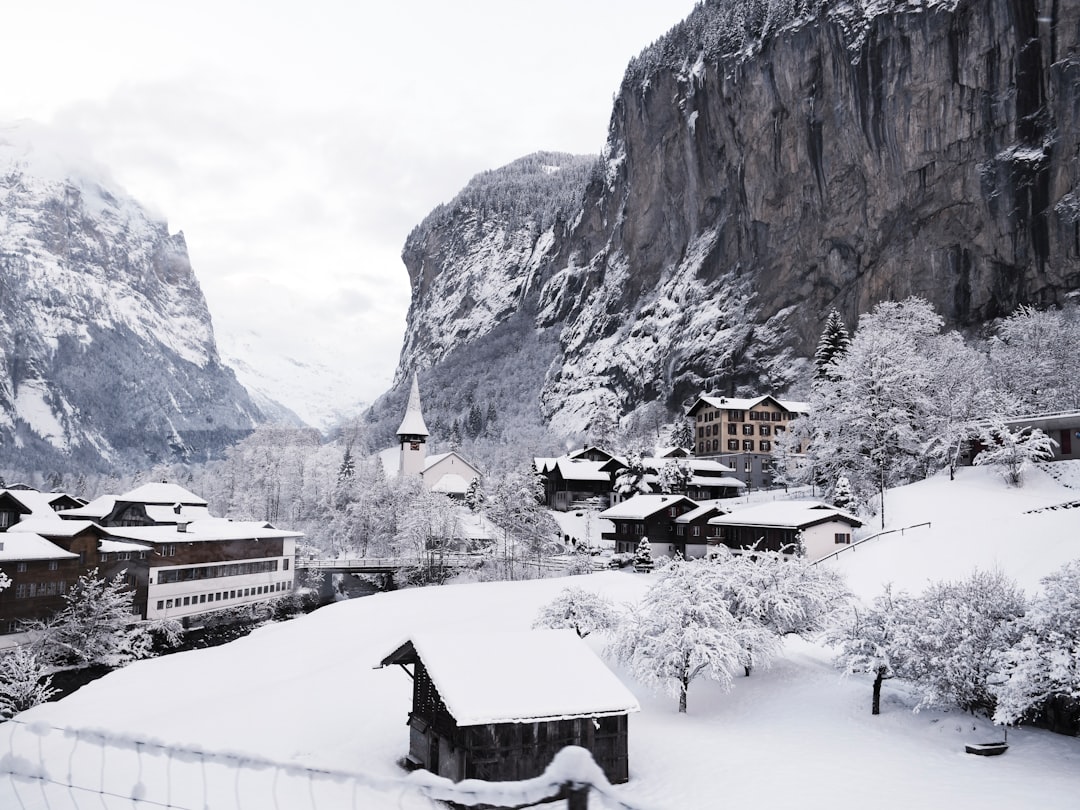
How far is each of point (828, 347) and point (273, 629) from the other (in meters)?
62.2

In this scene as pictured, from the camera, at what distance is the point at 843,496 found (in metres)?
56.5

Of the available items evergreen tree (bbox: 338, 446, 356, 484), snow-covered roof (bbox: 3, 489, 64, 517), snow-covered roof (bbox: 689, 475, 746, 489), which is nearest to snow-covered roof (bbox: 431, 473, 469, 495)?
evergreen tree (bbox: 338, 446, 356, 484)

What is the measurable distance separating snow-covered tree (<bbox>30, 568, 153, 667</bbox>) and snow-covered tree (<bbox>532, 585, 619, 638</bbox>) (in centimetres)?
2550

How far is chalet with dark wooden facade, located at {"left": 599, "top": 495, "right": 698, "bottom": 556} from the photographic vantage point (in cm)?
6506

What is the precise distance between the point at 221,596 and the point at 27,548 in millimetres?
17155

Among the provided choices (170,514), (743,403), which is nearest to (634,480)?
(743,403)

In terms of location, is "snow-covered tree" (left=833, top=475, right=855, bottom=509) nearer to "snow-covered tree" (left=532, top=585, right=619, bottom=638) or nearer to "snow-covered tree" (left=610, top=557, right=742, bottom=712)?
"snow-covered tree" (left=532, top=585, right=619, bottom=638)

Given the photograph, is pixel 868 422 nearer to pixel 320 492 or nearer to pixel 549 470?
pixel 549 470

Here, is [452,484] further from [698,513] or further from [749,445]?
[698,513]

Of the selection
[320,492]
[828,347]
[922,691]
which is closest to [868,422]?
[828,347]

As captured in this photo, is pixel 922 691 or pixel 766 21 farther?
pixel 766 21

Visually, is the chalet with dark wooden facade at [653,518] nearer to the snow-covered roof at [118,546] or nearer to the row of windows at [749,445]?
the row of windows at [749,445]

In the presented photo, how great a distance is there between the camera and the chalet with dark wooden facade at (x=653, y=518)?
65062 mm

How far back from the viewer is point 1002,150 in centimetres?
10194
